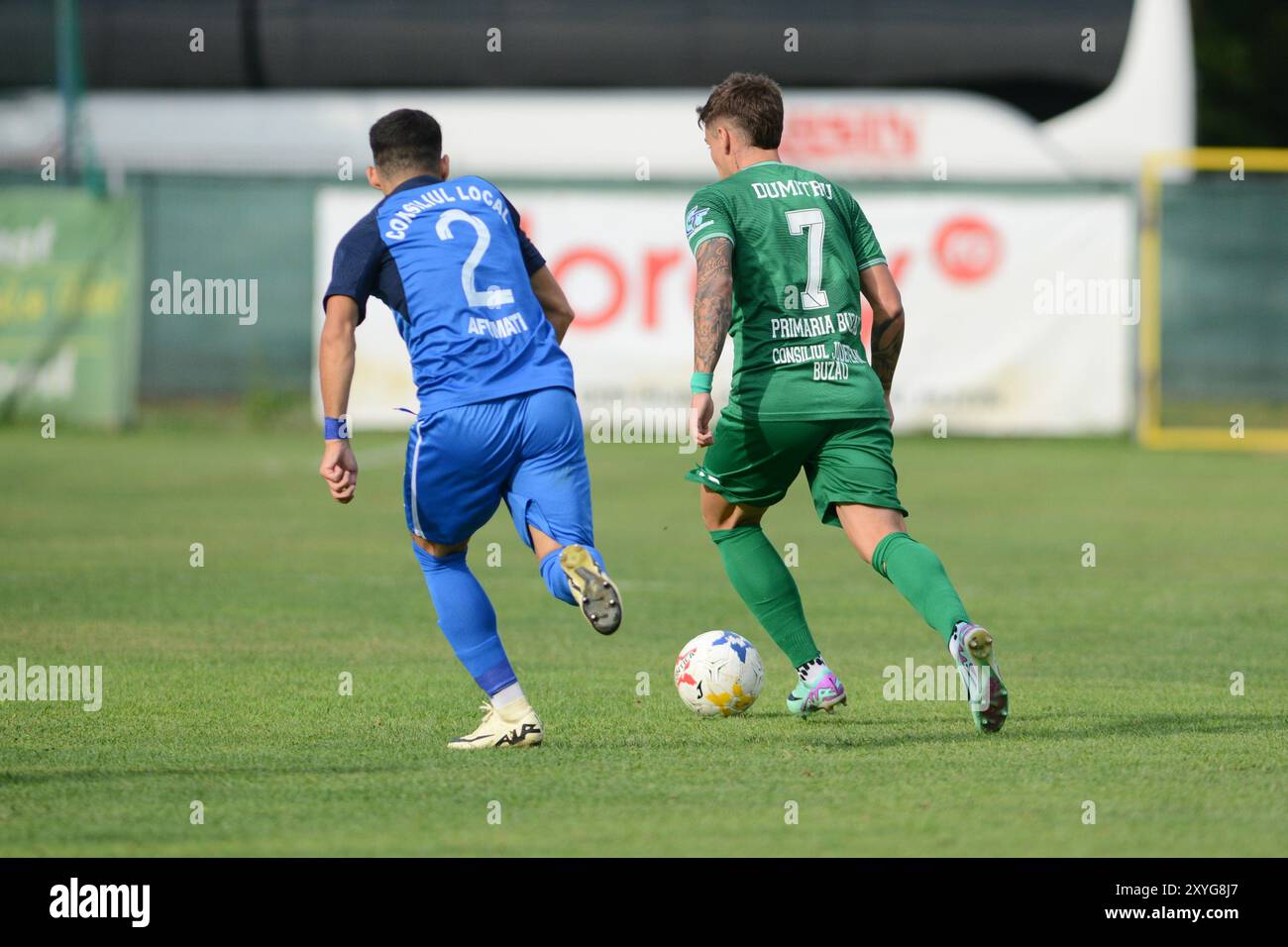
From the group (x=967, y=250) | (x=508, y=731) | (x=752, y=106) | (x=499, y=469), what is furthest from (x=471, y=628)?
(x=967, y=250)

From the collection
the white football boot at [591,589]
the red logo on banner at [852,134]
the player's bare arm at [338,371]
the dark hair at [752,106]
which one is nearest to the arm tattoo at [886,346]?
the dark hair at [752,106]

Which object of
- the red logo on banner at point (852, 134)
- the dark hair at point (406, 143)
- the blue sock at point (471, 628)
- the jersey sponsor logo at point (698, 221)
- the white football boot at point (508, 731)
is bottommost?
the white football boot at point (508, 731)

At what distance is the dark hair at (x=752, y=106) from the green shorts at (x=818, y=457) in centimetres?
96

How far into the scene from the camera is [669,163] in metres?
24.4

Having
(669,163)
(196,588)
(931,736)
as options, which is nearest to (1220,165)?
(669,163)

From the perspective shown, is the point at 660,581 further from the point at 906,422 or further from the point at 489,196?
the point at 906,422

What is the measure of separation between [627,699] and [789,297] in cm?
166

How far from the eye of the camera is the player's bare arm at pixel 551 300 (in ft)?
21.3

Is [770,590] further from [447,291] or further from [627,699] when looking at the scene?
[447,291]

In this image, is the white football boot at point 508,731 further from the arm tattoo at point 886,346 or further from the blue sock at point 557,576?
the arm tattoo at point 886,346

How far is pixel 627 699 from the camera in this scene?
7.27 meters

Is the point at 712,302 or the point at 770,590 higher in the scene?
the point at 712,302

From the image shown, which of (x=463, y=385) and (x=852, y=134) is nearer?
(x=463, y=385)

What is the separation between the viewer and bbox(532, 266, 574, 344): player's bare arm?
21.3ft
